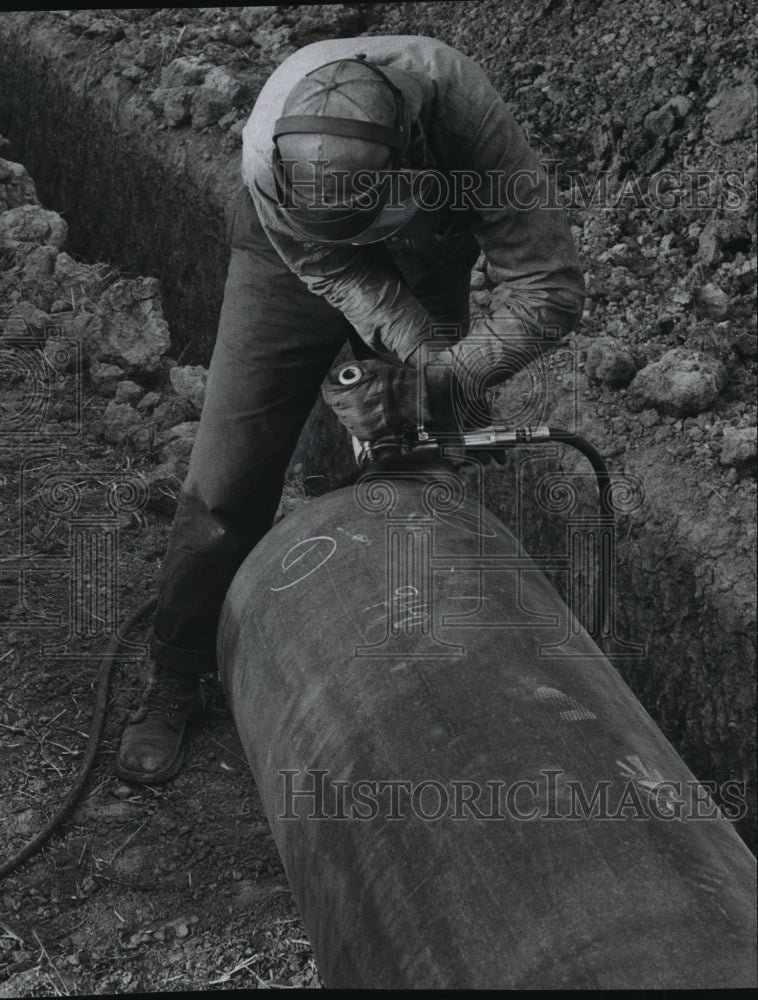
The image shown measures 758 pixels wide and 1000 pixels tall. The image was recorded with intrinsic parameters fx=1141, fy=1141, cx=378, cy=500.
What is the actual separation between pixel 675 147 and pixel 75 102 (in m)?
2.49

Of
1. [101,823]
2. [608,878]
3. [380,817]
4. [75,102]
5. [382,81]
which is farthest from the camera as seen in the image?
[75,102]

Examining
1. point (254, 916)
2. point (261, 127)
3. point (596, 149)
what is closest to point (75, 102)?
point (596, 149)

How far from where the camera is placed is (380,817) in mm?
1474

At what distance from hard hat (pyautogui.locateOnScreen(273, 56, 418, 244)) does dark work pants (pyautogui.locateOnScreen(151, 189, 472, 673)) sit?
15.1 inches

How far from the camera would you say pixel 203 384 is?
3443 mm

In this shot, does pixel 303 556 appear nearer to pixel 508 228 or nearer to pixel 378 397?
pixel 378 397

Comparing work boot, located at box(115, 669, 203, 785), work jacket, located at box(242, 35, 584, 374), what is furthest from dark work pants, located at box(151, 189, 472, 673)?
work jacket, located at box(242, 35, 584, 374)

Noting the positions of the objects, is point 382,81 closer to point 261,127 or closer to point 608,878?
point 261,127

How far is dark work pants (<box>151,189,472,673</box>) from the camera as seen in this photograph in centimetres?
227

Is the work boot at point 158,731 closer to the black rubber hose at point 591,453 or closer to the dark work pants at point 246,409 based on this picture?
the dark work pants at point 246,409

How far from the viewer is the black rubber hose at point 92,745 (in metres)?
2.27

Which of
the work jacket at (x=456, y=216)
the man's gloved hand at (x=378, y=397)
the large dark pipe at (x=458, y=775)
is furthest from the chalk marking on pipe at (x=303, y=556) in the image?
the work jacket at (x=456, y=216)

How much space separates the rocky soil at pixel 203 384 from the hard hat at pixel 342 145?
101 cm

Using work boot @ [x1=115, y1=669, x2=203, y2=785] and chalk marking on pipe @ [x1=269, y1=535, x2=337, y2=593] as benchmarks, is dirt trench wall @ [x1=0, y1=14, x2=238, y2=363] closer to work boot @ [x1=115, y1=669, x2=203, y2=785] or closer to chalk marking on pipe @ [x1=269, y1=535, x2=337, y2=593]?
work boot @ [x1=115, y1=669, x2=203, y2=785]
